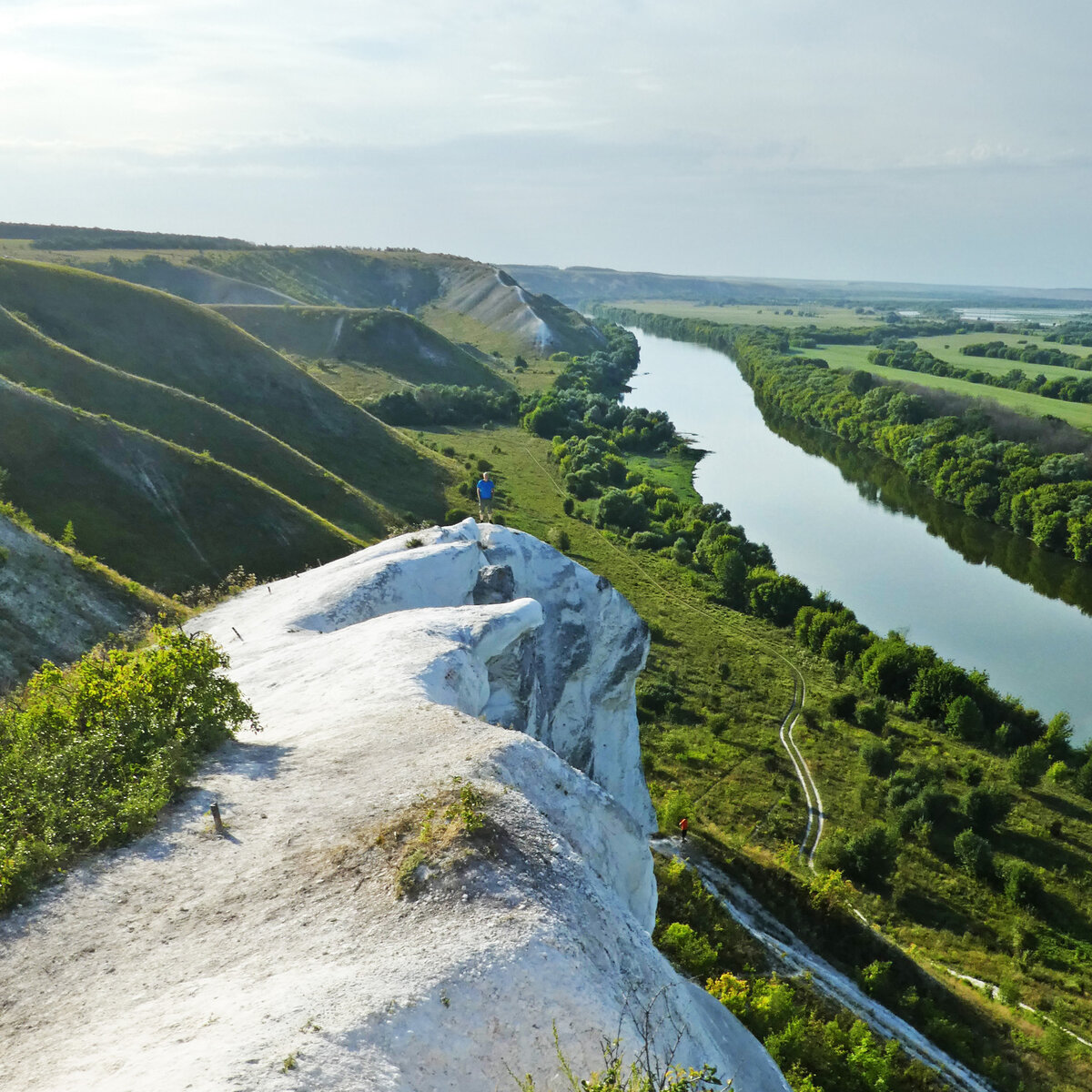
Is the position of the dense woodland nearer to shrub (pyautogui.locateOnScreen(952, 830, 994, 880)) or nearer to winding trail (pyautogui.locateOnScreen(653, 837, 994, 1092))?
shrub (pyautogui.locateOnScreen(952, 830, 994, 880))

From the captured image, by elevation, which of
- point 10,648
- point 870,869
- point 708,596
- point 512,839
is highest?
point 512,839

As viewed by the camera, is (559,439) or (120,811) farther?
(559,439)

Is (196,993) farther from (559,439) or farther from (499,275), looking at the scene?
(499,275)

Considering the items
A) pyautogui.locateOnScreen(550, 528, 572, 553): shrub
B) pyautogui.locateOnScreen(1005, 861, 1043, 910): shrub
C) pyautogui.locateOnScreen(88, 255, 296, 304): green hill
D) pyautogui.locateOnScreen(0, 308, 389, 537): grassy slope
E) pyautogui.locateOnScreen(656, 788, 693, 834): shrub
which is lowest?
pyautogui.locateOnScreen(1005, 861, 1043, 910): shrub

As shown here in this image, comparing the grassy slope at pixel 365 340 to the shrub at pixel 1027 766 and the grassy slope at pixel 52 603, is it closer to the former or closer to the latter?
the grassy slope at pixel 52 603

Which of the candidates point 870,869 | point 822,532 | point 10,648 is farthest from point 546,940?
point 822,532

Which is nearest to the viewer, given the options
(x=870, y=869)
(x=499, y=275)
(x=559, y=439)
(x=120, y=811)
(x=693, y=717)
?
(x=120, y=811)

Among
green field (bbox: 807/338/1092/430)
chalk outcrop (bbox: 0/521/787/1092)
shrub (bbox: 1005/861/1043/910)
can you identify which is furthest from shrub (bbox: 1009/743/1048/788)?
green field (bbox: 807/338/1092/430)
